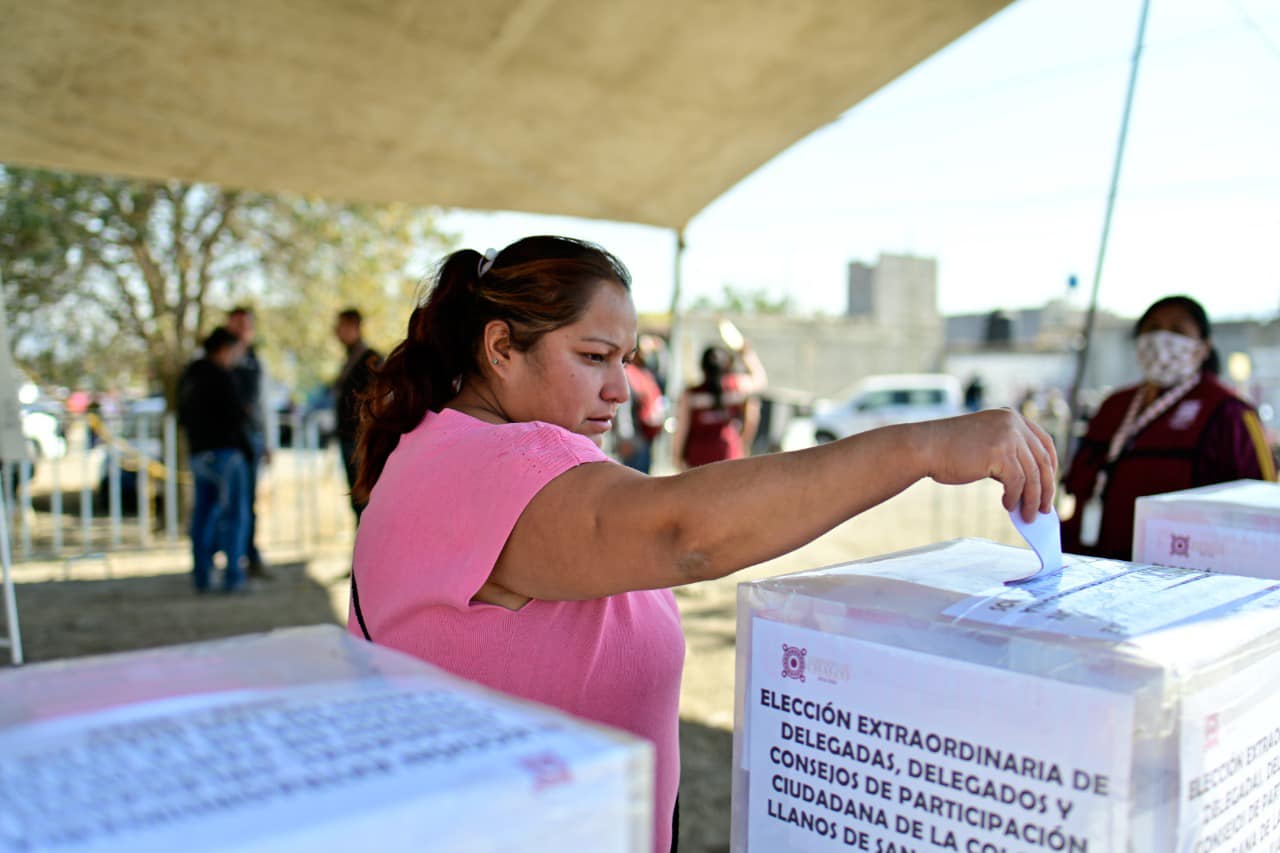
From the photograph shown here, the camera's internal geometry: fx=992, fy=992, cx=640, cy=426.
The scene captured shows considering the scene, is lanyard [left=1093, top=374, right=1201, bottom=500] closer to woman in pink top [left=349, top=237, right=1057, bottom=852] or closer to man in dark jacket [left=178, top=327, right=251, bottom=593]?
woman in pink top [left=349, top=237, right=1057, bottom=852]

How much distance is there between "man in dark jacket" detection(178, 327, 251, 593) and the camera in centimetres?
604

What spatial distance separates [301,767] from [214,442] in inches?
240

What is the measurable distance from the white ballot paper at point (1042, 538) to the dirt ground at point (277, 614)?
2280 millimetres

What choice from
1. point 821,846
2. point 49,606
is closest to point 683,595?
point 49,606

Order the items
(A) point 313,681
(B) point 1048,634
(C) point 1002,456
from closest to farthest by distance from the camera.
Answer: (A) point 313,681 < (B) point 1048,634 < (C) point 1002,456

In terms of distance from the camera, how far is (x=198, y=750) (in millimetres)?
536

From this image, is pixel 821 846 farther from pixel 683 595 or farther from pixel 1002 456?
pixel 683 595

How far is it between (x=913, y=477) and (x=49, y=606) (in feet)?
21.0

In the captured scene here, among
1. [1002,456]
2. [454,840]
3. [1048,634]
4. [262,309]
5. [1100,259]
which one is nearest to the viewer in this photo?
[454,840]

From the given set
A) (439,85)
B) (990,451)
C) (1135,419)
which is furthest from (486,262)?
(439,85)

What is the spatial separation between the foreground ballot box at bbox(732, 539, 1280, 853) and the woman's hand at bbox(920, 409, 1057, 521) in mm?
111

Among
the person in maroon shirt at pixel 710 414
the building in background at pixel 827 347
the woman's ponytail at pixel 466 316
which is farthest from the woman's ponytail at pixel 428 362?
the building in background at pixel 827 347

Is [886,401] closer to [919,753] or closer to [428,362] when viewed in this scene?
[428,362]

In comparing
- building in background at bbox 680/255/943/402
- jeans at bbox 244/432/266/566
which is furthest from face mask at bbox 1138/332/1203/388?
building in background at bbox 680/255/943/402
